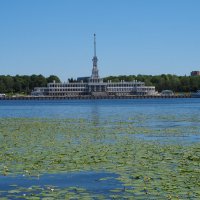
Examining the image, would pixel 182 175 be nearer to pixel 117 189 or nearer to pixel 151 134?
pixel 117 189

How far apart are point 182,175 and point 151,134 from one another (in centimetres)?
1963

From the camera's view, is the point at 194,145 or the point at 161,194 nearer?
the point at 161,194

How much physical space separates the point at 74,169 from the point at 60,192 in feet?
15.3

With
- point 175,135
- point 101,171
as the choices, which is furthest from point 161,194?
point 175,135

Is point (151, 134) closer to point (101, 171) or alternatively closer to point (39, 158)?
point (39, 158)

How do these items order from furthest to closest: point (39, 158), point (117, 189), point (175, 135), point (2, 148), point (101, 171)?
point (175, 135), point (2, 148), point (39, 158), point (101, 171), point (117, 189)

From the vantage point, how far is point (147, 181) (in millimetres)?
19016

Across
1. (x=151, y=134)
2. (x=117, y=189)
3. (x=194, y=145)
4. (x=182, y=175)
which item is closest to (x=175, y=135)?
(x=151, y=134)

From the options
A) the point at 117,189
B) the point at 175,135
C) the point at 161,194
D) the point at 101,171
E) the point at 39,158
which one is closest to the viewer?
the point at 161,194

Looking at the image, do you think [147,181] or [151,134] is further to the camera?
[151,134]

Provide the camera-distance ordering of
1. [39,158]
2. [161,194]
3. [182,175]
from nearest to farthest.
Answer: [161,194] → [182,175] → [39,158]

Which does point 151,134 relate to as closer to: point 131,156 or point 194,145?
point 194,145

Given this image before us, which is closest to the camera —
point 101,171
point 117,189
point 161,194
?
point 161,194

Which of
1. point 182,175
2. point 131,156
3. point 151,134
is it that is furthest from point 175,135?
point 182,175
